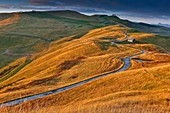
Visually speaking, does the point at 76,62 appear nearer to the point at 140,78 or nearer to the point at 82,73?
the point at 82,73

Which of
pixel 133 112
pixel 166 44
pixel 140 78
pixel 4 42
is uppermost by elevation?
pixel 133 112

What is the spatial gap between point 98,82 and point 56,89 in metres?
8.43

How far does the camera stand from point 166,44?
15188 centimetres

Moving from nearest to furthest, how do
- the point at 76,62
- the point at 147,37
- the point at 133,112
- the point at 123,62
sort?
the point at 133,112
the point at 123,62
the point at 76,62
the point at 147,37

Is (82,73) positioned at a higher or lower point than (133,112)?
lower

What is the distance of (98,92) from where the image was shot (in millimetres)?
44125

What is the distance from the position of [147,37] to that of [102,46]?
51497 millimetres

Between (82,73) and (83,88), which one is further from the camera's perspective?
(82,73)

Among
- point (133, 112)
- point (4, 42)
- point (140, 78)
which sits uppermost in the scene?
point (133, 112)

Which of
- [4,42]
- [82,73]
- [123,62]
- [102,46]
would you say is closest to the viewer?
[82,73]

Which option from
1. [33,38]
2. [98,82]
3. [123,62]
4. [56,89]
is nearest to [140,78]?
[98,82]

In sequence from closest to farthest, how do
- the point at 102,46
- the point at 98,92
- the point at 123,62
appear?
the point at 98,92
the point at 123,62
the point at 102,46

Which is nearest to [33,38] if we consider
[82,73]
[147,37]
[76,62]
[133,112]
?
[147,37]

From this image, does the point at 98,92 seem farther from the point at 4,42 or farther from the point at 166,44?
the point at 4,42
